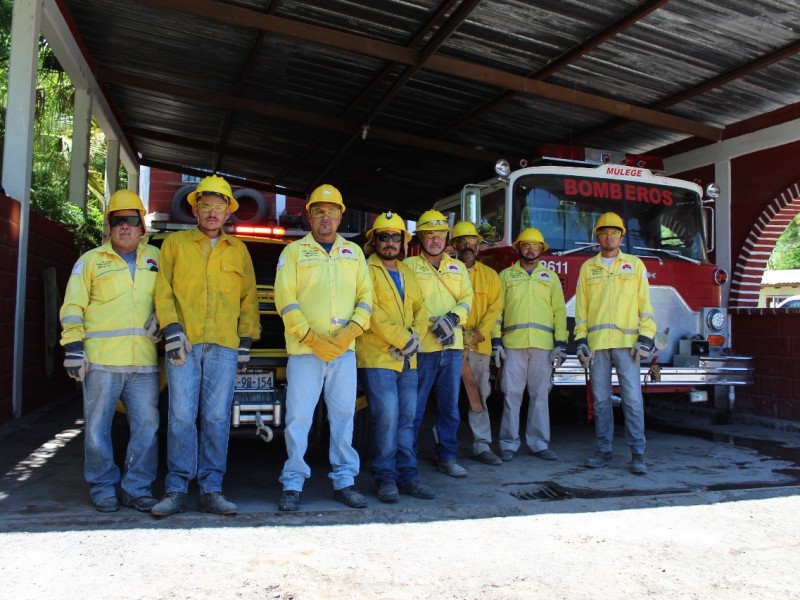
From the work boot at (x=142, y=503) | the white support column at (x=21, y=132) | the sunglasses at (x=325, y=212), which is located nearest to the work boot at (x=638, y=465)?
the sunglasses at (x=325, y=212)

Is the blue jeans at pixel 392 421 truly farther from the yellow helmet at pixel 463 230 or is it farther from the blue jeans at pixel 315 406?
the yellow helmet at pixel 463 230

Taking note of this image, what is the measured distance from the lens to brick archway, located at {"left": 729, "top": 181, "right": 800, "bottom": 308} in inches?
385

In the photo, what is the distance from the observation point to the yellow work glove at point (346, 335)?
4867 millimetres

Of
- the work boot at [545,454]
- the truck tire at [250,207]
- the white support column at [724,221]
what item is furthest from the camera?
the truck tire at [250,207]

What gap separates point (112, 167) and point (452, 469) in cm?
1025

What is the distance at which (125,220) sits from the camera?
4859mm

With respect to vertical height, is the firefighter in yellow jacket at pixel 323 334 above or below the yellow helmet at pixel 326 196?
below

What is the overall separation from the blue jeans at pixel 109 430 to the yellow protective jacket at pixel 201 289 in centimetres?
48

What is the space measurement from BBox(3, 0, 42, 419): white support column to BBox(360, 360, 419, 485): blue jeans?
4.05 meters

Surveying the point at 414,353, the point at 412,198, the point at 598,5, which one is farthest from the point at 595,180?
the point at 412,198

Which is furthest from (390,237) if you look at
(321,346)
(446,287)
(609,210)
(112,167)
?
(112,167)

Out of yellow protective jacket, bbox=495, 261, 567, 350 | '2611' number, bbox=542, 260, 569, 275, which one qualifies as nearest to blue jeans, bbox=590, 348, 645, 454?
yellow protective jacket, bbox=495, 261, 567, 350

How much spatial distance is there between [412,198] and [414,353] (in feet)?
36.2

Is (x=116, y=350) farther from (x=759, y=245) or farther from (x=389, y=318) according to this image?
(x=759, y=245)
